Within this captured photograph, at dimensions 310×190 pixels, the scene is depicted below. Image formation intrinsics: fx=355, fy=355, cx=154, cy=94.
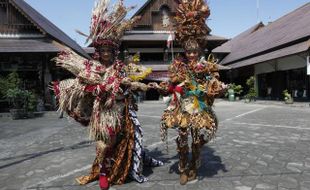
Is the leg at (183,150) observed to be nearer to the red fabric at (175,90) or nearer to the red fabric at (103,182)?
the red fabric at (175,90)

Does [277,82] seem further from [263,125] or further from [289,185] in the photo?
[289,185]

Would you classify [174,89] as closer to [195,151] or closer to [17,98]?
[195,151]

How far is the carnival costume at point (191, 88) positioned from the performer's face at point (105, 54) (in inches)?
30.9

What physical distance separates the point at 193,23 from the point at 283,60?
19911 mm

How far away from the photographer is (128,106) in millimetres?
4820

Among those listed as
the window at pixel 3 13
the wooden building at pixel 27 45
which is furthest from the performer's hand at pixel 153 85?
the window at pixel 3 13

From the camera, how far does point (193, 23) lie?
4.64 meters

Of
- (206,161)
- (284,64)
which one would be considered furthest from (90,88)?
(284,64)

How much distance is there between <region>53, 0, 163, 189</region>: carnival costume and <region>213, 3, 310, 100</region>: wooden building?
15.5 m

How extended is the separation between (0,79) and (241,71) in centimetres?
2060

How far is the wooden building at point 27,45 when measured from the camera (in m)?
18.8

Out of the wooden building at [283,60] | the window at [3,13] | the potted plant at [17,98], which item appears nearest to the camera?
the potted plant at [17,98]

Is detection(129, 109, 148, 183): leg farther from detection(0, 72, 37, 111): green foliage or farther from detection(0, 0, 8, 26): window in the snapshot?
detection(0, 0, 8, 26): window

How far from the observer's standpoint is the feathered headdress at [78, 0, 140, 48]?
4.65 metres
